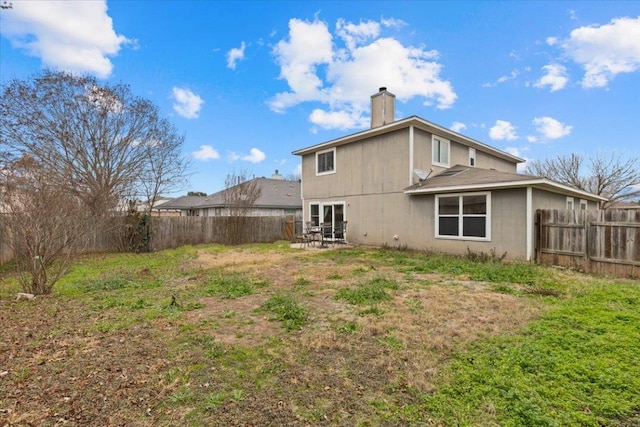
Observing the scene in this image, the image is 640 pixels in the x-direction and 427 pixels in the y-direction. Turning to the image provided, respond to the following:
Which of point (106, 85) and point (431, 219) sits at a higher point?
point (106, 85)

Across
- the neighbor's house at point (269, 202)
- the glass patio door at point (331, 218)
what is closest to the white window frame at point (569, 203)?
the glass patio door at point (331, 218)

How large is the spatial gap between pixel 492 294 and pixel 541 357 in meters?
2.60

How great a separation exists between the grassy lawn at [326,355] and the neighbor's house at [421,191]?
10.8 ft

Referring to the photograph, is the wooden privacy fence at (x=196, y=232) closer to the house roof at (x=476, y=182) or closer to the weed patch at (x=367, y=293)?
the house roof at (x=476, y=182)

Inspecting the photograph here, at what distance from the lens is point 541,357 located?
9.78 ft

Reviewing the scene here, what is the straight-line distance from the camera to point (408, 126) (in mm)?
11094

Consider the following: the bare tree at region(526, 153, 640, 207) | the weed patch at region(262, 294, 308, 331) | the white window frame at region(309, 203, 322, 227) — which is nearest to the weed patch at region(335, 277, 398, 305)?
the weed patch at region(262, 294, 308, 331)

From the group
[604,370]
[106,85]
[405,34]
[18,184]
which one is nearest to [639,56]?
[405,34]

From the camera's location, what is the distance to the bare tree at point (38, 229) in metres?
5.34

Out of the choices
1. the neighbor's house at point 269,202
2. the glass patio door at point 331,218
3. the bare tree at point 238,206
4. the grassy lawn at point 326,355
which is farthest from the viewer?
the neighbor's house at point 269,202

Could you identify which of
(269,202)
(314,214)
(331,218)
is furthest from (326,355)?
(269,202)

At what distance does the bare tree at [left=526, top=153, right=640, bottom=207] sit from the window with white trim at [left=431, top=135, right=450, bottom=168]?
9.35 meters

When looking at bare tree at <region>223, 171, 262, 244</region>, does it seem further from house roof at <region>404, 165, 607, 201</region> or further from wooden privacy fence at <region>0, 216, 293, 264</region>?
house roof at <region>404, 165, 607, 201</region>

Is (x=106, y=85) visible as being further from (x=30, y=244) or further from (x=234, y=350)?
(x=234, y=350)
